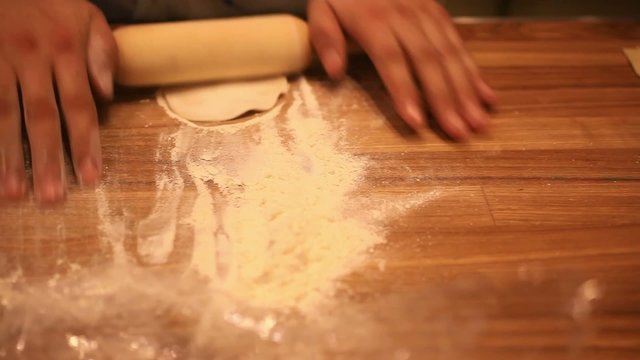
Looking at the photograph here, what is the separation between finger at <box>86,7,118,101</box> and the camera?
680 mm

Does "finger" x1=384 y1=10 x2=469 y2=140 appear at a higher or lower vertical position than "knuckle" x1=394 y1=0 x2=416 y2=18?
lower

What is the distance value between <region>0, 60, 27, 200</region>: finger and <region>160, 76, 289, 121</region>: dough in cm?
18

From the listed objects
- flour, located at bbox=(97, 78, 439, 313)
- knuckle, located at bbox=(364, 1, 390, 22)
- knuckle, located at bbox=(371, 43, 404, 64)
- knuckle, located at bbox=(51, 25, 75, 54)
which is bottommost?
flour, located at bbox=(97, 78, 439, 313)

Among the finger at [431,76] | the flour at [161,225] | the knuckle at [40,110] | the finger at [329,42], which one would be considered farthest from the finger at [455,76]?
the knuckle at [40,110]

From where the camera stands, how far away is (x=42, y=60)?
0.67 m

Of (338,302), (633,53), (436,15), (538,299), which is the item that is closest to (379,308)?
(338,302)

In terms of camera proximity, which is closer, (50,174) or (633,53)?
(50,174)

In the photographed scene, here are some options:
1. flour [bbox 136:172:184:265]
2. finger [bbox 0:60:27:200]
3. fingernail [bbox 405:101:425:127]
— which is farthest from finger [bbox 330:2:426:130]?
finger [bbox 0:60:27:200]

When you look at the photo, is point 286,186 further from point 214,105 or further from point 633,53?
point 633,53

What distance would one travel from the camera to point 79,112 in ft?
2.15

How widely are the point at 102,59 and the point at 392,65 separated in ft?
1.14

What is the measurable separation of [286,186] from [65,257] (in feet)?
0.76

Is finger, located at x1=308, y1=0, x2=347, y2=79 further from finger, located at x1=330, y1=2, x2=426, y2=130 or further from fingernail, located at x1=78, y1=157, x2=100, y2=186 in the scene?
fingernail, located at x1=78, y1=157, x2=100, y2=186

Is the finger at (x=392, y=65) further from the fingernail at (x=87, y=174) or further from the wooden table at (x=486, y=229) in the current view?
the fingernail at (x=87, y=174)
